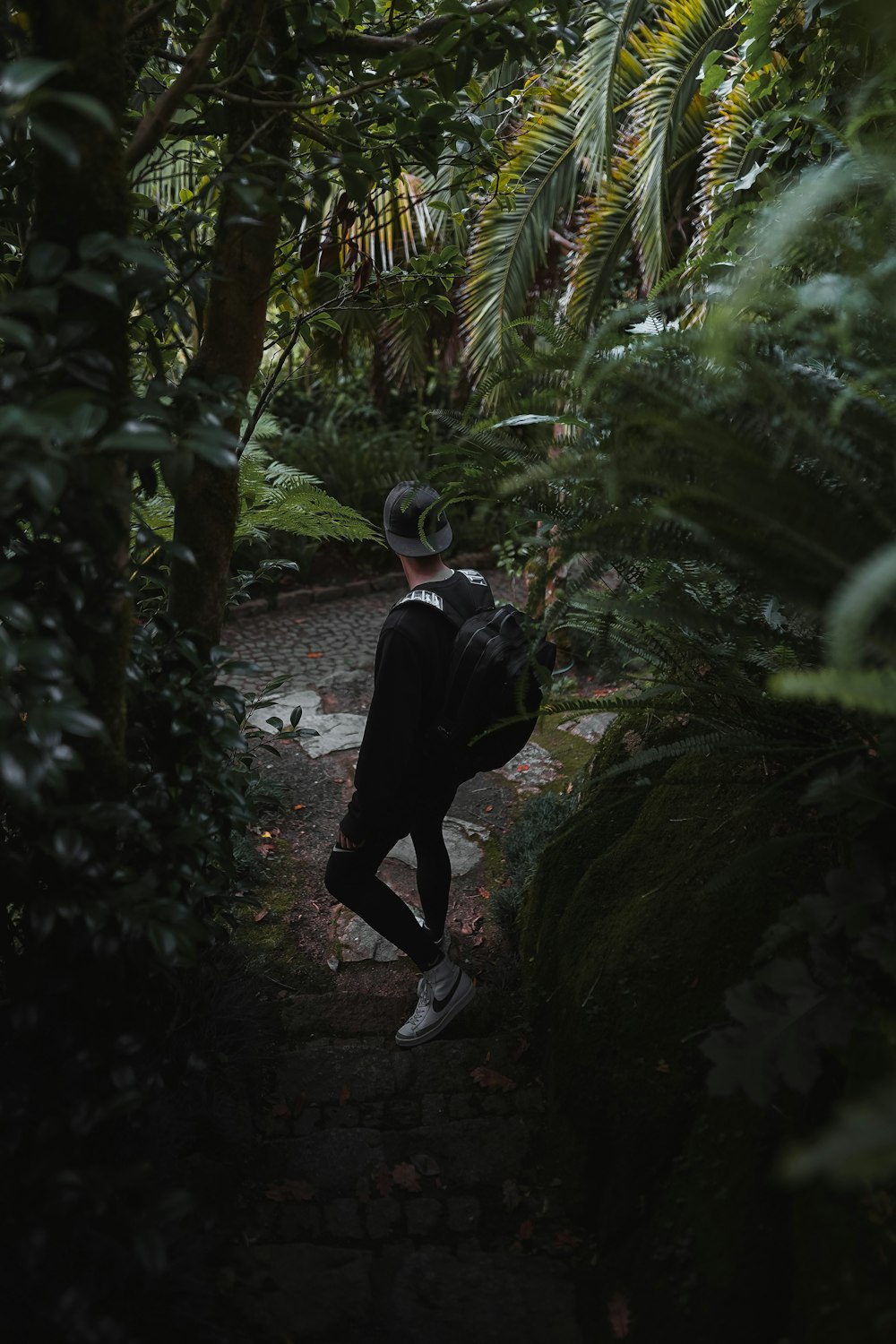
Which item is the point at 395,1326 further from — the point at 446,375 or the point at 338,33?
the point at 446,375

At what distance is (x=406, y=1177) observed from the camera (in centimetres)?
247

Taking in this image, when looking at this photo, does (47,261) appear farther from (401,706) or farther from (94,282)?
(401,706)

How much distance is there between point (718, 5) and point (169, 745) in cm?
527

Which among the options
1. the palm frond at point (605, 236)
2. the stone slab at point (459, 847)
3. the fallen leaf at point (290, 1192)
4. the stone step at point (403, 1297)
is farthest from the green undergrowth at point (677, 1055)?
the palm frond at point (605, 236)

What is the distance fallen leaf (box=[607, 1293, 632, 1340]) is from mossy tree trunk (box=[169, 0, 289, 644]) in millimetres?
1603

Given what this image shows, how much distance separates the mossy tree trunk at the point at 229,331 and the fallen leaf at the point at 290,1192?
1343 millimetres

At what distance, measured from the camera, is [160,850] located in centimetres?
189

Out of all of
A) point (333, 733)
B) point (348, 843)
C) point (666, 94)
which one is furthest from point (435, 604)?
point (666, 94)

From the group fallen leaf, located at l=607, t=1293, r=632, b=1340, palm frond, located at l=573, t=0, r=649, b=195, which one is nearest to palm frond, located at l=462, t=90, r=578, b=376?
palm frond, located at l=573, t=0, r=649, b=195

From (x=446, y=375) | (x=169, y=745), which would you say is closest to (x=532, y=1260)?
(x=169, y=745)

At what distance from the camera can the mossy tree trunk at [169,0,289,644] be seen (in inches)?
84.1

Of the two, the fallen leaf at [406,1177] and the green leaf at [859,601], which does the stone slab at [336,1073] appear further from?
the green leaf at [859,601]

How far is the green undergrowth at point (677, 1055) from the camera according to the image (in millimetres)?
1753

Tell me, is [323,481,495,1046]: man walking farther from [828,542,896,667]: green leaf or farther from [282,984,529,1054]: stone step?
[828,542,896,667]: green leaf
